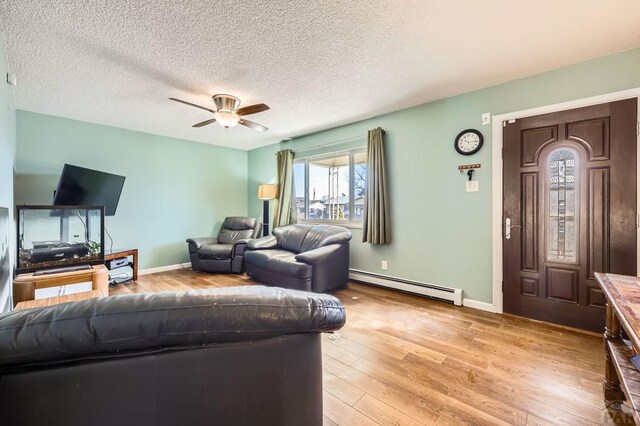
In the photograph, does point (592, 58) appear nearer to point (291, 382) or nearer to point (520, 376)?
point (520, 376)

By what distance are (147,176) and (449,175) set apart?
4.73m

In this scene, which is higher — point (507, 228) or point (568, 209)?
point (568, 209)

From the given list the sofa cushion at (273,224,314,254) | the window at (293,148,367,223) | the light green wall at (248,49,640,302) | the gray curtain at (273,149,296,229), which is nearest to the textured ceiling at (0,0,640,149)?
the light green wall at (248,49,640,302)

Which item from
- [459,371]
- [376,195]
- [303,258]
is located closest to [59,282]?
[303,258]

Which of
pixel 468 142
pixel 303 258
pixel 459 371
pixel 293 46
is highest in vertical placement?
pixel 293 46

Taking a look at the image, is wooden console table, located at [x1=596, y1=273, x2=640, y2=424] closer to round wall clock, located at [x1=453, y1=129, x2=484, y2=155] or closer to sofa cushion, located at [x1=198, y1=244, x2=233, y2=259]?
round wall clock, located at [x1=453, y1=129, x2=484, y2=155]

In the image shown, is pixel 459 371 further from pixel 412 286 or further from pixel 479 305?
pixel 412 286

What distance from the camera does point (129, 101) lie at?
332 centimetres

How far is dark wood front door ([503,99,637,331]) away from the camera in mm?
2293

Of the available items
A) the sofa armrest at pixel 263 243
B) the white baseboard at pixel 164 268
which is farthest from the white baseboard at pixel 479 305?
the white baseboard at pixel 164 268

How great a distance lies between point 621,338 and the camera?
4.98 ft

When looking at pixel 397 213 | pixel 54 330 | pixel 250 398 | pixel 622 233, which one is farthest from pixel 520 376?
pixel 54 330

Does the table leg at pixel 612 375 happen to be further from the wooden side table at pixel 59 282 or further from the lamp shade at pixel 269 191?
the lamp shade at pixel 269 191

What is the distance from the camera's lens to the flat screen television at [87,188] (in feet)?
11.0
